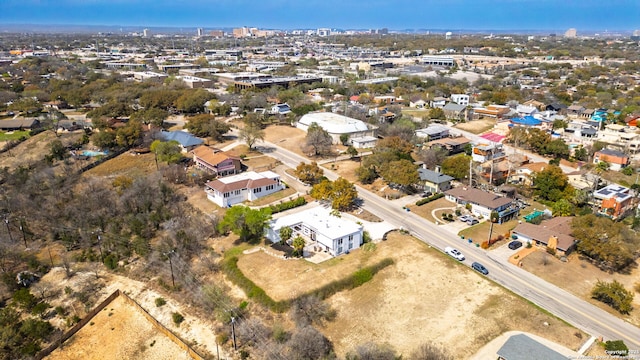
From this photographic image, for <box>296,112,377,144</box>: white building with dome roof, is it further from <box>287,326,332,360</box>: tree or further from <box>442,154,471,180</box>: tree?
<box>287,326,332,360</box>: tree

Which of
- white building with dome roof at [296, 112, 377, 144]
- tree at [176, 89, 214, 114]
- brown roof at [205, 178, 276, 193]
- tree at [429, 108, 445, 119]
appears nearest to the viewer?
brown roof at [205, 178, 276, 193]

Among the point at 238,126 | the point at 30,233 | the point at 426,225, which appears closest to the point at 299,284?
the point at 426,225

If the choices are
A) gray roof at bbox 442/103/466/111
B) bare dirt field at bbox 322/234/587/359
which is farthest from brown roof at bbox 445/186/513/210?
gray roof at bbox 442/103/466/111

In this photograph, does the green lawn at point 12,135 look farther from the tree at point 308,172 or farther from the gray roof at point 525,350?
the gray roof at point 525,350

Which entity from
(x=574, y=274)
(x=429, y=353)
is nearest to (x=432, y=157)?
(x=574, y=274)

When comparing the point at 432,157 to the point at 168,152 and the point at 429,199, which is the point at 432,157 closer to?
the point at 429,199

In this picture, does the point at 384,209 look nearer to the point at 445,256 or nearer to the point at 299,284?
the point at 445,256
